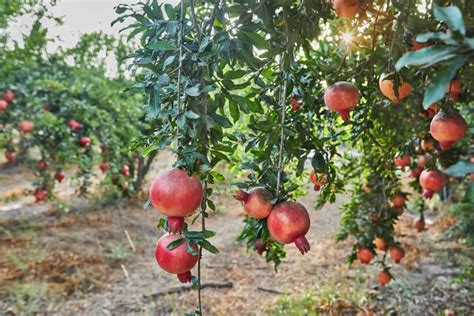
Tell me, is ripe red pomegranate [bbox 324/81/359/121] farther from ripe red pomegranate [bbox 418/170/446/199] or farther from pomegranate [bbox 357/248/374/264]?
pomegranate [bbox 357/248/374/264]

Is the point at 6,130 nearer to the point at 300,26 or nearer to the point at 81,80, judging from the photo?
the point at 81,80

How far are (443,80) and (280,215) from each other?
0.46 metres

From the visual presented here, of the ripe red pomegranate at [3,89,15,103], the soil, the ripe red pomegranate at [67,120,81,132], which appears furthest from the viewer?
the ripe red pomegranate at [67,120,81,132]

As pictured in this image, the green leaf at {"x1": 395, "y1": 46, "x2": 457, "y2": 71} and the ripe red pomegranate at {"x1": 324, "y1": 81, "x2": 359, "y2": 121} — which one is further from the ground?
the ripe red pomegranate at {"x1": 324, "y1": 81, "x2": 359, "y2": 121}

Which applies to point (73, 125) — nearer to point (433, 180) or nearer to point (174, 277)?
point (174, 277)

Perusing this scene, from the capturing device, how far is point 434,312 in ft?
11.7

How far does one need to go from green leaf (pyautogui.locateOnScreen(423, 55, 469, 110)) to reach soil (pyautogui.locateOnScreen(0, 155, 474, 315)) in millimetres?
2957

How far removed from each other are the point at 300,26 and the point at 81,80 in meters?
4.79

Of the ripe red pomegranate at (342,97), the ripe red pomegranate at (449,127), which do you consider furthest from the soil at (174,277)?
the ripe red pomegranate at (449,127)

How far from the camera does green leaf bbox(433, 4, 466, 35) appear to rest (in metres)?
0.46

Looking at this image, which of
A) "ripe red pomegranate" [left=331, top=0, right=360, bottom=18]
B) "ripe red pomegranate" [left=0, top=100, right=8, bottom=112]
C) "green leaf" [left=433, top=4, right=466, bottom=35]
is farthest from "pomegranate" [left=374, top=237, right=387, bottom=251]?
"ripe red pomegranate" [left=0, top=100, right=8, bottom=112]

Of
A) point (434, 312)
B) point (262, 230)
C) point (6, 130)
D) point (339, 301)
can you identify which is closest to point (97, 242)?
point (6, 130)

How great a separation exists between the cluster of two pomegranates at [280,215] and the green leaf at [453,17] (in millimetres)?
476

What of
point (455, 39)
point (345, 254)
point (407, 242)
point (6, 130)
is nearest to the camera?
point (455, 39)
